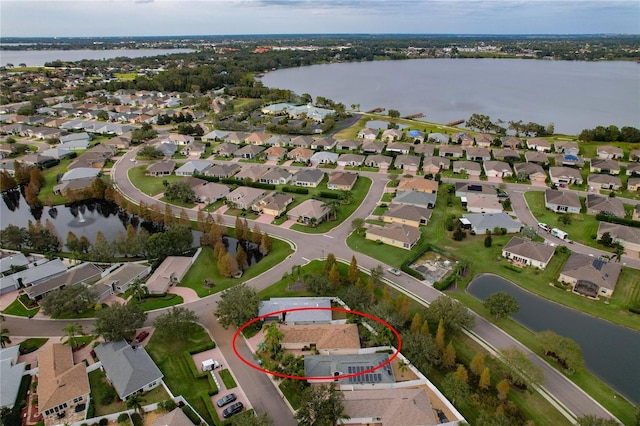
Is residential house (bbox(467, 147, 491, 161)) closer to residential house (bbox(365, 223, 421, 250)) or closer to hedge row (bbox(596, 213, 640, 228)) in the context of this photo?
hedge row (bbox(596, 213, 640, 228))

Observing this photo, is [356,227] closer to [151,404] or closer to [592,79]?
[151,404]

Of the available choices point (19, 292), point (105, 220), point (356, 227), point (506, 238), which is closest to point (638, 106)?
point (506, 238)

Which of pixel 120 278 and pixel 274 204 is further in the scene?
pixel 274 204

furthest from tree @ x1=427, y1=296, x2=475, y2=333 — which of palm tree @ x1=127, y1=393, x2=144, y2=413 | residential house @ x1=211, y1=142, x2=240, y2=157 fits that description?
residential house @ x1=211, y1=142, x2=240, y2=157

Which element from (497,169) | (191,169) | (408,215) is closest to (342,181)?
(408,215)

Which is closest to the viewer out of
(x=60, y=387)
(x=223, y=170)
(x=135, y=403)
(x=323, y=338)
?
(x=135, y=403)

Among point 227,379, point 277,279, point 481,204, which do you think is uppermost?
point 481,204

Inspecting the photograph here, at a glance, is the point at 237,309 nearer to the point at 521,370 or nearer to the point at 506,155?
the point at 521,370
